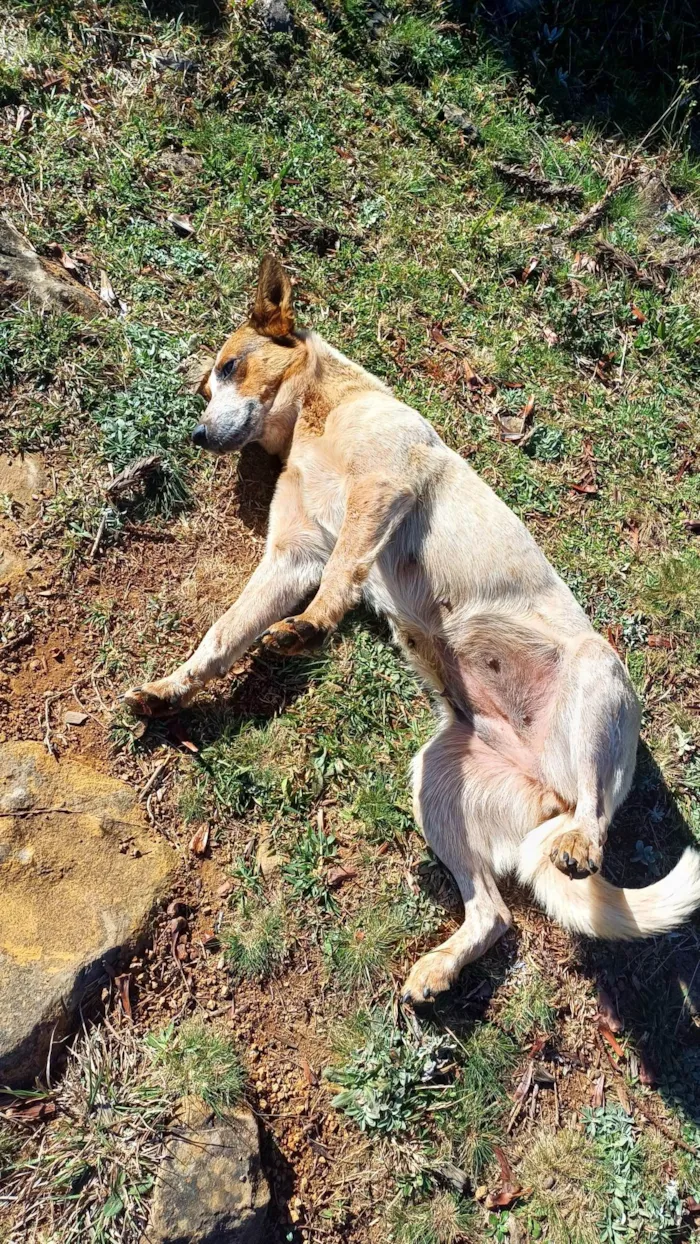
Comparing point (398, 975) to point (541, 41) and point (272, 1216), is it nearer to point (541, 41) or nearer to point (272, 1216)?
point (272, 1216)

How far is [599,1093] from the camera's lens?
4.21 metres

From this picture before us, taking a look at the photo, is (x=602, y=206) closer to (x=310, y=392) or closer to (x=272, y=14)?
(x=272, y=14)

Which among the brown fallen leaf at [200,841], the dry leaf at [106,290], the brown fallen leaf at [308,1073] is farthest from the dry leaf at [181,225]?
the brown fallen leaf at [308,1073]

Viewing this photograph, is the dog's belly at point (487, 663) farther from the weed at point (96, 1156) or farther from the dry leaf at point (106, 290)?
the dry leaf at point (106, 290)

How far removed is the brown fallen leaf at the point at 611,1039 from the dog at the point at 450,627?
78cm

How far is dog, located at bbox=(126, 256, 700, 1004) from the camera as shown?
4023mm

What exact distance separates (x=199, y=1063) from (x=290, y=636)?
2090mm

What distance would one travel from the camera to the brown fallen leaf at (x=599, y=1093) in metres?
4.19

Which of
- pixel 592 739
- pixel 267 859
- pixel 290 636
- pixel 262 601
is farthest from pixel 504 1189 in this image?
pixel 262 601

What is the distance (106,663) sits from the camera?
4.32m

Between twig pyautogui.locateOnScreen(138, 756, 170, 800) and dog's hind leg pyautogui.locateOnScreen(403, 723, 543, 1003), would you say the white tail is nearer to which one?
dog's hind leg pyautogui.locateOnScreen(403, 723, 543, 1003)

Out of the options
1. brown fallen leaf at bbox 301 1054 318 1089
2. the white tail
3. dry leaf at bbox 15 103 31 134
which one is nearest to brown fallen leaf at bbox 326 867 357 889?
brown fallen leaf at bbox 301 1054 318 1089

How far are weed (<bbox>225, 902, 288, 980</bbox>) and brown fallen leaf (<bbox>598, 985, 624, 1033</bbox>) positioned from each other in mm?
1905

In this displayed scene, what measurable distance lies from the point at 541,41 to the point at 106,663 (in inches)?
252
